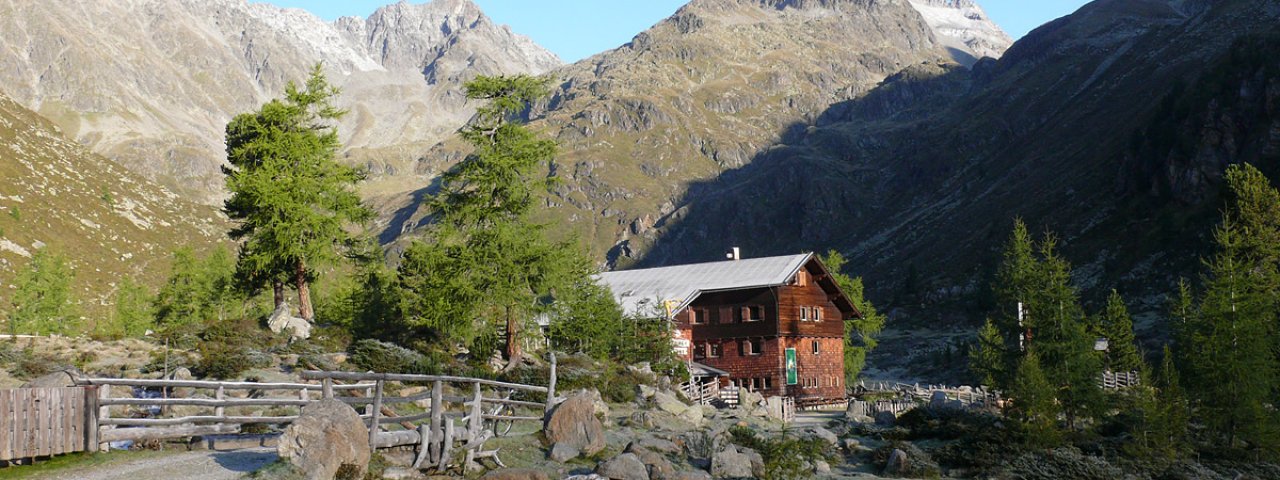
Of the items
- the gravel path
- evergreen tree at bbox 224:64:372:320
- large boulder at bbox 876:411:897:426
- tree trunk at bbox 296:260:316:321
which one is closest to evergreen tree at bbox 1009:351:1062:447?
large boulder at bbox 876:411:897:426

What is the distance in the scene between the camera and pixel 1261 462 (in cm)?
3766

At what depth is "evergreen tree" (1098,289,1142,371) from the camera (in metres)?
63.4

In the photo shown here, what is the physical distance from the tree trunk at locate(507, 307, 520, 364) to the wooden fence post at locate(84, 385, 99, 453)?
2372 centimetres

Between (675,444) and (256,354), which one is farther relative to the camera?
(256,354)

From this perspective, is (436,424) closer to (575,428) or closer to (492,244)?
(575,428)

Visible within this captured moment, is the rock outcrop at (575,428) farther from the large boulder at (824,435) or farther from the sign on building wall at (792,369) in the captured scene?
the sign on building wall at (792,369)

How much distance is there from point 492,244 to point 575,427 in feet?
57.3

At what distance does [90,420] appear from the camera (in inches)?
725

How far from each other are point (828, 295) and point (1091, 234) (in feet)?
281

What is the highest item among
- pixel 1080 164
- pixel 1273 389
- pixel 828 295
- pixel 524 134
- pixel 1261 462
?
pixel 1080 164

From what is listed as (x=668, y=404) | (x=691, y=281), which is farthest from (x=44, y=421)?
(x=691, y=281)

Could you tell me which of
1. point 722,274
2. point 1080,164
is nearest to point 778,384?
point 722,274

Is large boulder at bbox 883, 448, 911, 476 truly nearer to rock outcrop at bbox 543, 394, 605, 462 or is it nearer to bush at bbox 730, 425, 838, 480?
bush at bbox 730, 425, 838, 480

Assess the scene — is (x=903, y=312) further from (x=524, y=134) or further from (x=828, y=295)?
(x=524, y=134)
